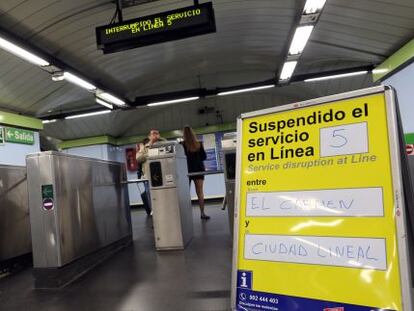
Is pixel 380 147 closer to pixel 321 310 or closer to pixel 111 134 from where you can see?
pixel 321 310

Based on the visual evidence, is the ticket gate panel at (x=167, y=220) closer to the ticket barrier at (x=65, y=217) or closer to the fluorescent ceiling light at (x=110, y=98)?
the ticket barrier at (x=65, y=217)

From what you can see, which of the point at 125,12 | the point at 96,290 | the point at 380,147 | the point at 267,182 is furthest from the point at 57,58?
the point at 380,147

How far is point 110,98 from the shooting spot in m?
7.85

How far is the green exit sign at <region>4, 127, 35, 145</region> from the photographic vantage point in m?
7.12

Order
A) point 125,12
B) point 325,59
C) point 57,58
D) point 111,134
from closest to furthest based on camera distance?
point 125,12
point 57,58
point 325,59
point 111,134

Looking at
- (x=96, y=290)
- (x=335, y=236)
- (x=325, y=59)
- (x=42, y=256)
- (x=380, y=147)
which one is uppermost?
(x=325, y=59)

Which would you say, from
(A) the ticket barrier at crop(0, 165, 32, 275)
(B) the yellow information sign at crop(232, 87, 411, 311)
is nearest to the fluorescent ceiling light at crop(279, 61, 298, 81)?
(A) the ticket barrier at crop(0, 165, 32, 275)

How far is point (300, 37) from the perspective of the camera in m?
5.55

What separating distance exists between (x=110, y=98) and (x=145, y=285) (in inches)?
230

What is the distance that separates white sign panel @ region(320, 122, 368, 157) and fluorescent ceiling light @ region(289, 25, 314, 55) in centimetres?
412

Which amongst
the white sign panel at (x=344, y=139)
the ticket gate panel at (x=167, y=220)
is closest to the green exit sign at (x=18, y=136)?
the ticket gate panel at (x=167, y=220)

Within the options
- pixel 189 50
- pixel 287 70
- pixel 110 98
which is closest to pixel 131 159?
pixel 110 98

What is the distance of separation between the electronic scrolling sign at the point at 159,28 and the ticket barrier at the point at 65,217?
4.26 feet

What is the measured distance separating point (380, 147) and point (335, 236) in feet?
1.26
